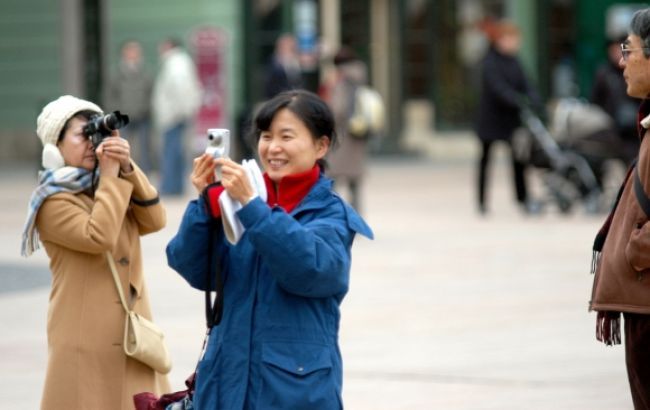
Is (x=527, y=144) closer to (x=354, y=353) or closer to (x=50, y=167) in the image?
(x=354, y=353)

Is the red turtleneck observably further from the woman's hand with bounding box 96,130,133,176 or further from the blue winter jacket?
the woman's hand with bounding box 96,130,133,176

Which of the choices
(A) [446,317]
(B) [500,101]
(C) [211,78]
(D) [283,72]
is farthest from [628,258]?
(D) [283,72]

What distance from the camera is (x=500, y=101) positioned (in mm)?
17203

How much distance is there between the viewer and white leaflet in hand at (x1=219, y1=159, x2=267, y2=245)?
452 centimetres

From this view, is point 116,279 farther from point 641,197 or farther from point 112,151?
point 641,197

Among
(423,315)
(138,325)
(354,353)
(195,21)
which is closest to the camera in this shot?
(138,325)

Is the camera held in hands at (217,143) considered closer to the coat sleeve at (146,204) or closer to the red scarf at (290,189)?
the red scarf at (290,189)

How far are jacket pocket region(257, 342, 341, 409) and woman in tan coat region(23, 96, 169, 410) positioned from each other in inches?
45.7

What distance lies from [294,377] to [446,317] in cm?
586

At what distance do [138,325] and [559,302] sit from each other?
5.75 m

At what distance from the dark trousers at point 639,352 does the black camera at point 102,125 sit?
1793 mm

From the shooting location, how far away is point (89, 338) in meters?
5.62

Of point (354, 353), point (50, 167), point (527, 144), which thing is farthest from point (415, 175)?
point (50, 167)

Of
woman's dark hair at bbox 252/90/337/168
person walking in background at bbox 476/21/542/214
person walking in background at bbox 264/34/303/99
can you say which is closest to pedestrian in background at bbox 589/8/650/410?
woman's dark hair at bbox 252/90/337/168
